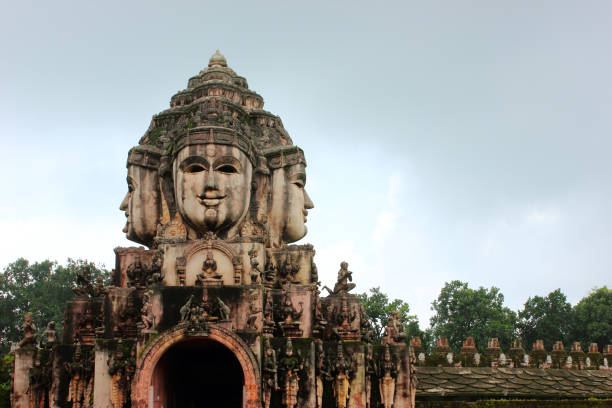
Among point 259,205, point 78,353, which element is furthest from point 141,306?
point 259,205

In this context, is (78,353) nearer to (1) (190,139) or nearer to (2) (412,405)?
(1) (190,139)

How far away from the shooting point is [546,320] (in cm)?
5762

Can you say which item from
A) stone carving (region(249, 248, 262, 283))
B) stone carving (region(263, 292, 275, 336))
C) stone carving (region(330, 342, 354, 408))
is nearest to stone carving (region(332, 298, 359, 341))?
stone carving (region(330, 342, 354, 408))

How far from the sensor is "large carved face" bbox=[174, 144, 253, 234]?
66.6 ft

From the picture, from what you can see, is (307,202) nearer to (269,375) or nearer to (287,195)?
(287,195)

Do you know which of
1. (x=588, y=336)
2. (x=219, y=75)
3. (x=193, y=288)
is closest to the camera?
(x=193, y=288)

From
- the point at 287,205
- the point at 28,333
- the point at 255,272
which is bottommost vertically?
the point at 28,333

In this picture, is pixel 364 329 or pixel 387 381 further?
pixel 364 329

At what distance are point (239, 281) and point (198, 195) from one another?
321cm

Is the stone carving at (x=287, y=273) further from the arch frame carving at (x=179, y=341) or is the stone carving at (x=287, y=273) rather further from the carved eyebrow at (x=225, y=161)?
the arch frame carving at (x=179, y=341)

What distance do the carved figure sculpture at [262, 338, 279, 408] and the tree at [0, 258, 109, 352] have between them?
44.1 meters

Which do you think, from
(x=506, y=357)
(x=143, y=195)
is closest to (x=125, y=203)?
(x=143, y=195)

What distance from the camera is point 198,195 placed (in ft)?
66.8

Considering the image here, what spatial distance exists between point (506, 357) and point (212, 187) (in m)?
19.4
